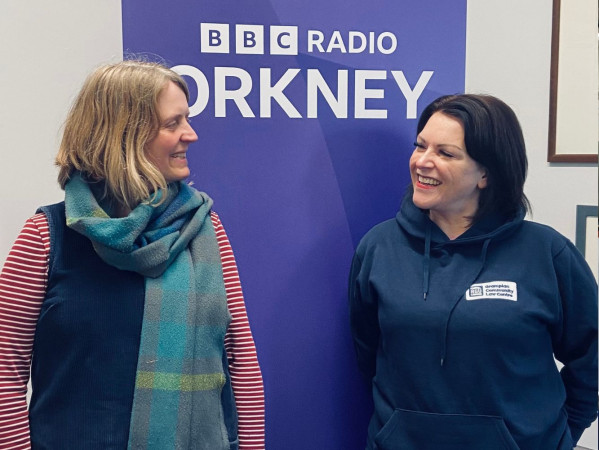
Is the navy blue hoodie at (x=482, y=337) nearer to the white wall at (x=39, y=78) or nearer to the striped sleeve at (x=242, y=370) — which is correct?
the striped sleeve at (x=242, y=370)

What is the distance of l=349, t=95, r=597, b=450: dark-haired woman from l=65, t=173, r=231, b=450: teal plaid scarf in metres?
0.47

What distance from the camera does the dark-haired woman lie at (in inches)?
60.8

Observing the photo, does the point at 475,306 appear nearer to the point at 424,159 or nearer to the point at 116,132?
the point at 424,159

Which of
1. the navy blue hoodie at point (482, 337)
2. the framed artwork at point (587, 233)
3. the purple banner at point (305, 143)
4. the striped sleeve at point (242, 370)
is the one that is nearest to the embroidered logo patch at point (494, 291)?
the navy blue hoodie at point (482, 337)

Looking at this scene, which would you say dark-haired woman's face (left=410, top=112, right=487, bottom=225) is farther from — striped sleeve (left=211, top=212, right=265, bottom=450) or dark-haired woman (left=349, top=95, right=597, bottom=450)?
striped sleeve (left=211, top=212, right=265, bottom=450)

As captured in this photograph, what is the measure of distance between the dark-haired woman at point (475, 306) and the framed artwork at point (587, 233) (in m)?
0.95

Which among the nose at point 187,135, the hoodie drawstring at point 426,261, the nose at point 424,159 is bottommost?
the hoodie drawstring at point 426,261

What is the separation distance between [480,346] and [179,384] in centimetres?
71

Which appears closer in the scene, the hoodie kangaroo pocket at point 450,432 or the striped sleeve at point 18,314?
the striped sleeve at point 18,314

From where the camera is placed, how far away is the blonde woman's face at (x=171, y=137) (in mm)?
1380

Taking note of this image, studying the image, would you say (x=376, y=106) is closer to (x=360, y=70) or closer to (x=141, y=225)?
(x=360, y=70)

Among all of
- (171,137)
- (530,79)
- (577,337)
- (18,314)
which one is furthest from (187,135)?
(530,79)

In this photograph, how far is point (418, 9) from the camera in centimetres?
185

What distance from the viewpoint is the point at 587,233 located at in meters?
2.53
